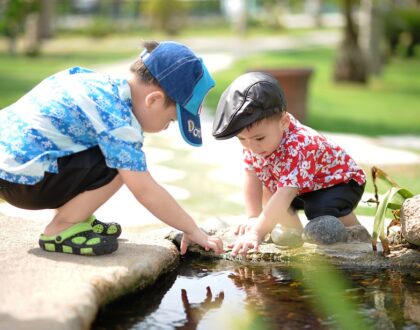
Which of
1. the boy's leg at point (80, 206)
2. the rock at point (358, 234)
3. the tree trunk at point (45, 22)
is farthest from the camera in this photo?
the tree trunk at point (45, 22)

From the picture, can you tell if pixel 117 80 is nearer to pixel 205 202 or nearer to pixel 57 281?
pixel 57 281

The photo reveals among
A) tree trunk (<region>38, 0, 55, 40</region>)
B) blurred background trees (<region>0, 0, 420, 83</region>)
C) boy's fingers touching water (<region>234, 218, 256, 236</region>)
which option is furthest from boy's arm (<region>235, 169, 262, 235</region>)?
tree trunk (<region>38, 0, 55, 40</region>)

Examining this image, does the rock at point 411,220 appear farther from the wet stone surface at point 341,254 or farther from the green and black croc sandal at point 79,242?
the green and black croc sandal at point 79,242

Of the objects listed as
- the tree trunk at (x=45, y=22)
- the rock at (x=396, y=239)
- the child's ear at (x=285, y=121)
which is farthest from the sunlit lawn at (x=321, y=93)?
the tree trunk at (x=45, y=22)

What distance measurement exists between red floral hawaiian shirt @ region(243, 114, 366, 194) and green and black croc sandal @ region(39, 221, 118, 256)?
784 millimetres

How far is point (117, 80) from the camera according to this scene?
122 inches

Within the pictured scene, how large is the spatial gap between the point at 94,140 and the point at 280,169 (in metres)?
0.80

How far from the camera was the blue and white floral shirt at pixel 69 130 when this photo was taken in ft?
9.61

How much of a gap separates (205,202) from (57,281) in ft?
7.21

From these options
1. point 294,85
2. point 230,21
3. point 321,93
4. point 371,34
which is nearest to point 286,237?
point 294,85

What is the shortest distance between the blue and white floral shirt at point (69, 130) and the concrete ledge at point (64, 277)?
Answer: 0.31 m

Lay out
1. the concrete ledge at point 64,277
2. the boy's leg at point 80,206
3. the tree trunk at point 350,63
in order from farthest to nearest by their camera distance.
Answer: the tree trunk at point 350,63
the boy's leg at point 80,206
the concrete ledge at point 64,277

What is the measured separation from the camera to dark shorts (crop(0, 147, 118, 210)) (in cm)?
300

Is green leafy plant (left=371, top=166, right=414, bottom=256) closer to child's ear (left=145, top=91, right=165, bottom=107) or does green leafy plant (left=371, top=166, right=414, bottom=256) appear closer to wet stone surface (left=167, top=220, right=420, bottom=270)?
wet stone surface (left=167, top=220, right=420, bottom=270)
